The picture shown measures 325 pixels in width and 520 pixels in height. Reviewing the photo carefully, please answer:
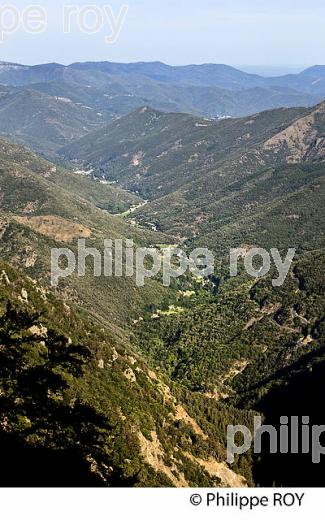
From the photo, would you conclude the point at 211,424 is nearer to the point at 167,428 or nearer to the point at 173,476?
→ the point at 167,428

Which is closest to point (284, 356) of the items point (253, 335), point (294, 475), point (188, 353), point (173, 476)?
point (253, 335)

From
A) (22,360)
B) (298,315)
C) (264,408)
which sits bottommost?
(264,408)

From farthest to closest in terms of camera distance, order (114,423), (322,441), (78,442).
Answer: (322,441) → (114,423) → (78,442)

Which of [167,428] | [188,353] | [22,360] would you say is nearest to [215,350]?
[188,353]

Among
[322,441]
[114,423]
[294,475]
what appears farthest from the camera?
[322,441]

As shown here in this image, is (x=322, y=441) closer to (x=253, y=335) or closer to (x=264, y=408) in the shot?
(x=264, y=408)

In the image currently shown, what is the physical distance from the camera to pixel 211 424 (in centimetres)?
12562

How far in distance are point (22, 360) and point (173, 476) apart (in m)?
34.8

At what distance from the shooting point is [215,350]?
184m

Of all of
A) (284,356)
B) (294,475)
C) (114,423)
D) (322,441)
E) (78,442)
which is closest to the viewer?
(78,442)

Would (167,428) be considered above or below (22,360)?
below

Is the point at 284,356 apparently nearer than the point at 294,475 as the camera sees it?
No

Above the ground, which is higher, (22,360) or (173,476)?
(22,360)

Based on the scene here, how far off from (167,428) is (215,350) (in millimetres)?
72562
